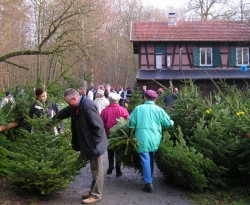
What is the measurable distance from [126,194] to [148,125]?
1.27 m

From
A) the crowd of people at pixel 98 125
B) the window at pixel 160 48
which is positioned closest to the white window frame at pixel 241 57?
the window at pixel 160 48

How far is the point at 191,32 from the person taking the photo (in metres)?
32.6

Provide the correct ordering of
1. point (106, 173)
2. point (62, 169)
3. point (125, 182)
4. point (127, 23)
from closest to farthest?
point (62, 169) → point (125, 182) → point (106, 173) → point (127, 23)

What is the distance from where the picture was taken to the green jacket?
6484 millimetres

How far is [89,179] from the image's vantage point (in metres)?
7.53

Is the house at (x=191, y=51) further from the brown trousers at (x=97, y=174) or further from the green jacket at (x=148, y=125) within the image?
the brown trousers at (x=97, y=174)

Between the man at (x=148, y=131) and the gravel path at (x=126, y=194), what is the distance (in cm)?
28

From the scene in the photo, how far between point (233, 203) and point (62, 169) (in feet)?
8.85

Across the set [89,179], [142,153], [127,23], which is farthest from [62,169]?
[127,23]

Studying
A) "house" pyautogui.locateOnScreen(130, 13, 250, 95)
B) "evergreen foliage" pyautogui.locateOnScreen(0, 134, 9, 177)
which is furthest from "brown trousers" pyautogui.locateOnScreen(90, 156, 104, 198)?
"house" pyautogui.locateOnScreen(130, 13, 250, 95)

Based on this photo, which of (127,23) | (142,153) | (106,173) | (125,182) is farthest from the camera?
(127,23)

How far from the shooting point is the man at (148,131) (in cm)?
645

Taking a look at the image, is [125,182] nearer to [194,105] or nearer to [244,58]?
[194,105]

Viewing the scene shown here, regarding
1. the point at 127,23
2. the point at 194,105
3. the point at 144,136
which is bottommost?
the point at 144,136
